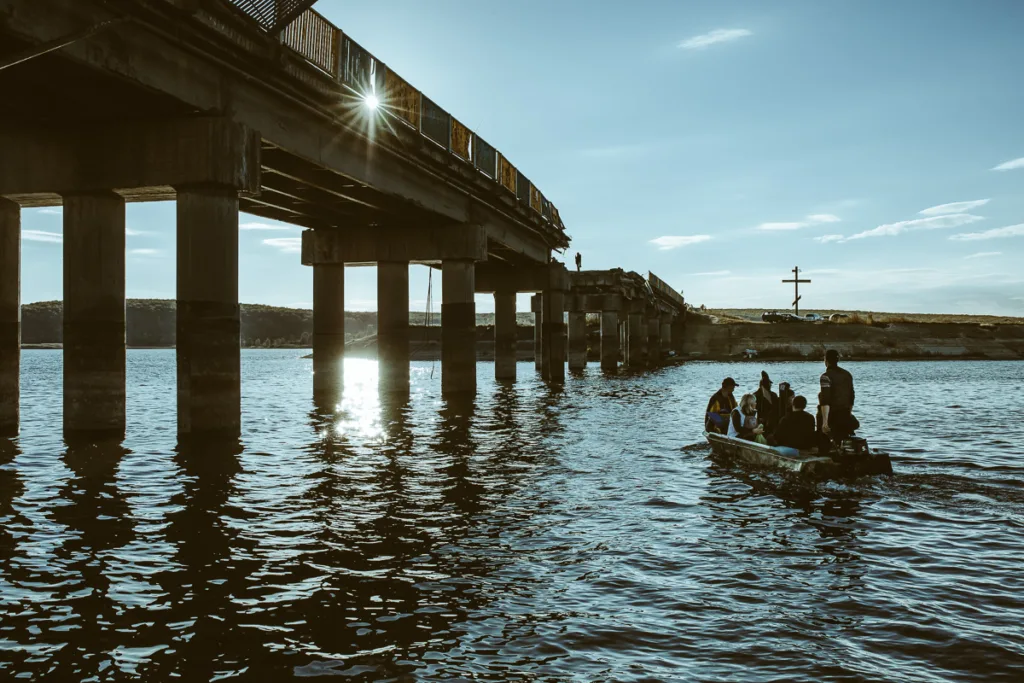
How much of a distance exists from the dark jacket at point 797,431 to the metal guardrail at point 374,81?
586 inches

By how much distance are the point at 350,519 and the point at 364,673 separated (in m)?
6.49

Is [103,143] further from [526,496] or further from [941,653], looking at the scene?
[941,653]

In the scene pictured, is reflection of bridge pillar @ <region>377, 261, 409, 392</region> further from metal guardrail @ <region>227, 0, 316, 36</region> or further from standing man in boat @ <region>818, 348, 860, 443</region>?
standing man in boat @ <region>818, 348, 860, 443</region>

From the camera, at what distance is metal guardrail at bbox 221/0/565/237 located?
21188mm

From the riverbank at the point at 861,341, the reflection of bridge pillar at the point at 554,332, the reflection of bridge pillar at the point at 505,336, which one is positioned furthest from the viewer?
the riverbank at the point at 861,341

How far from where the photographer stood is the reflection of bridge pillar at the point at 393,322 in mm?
39438

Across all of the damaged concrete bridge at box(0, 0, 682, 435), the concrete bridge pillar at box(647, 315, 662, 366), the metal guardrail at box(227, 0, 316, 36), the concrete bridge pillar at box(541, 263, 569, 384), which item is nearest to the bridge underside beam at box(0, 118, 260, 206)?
the damaged concrete bridge at box(0, 0, 682, 435)

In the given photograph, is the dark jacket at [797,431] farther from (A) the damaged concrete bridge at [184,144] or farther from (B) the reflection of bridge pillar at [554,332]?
(B) the reflection of bridge pillar at [554,332]

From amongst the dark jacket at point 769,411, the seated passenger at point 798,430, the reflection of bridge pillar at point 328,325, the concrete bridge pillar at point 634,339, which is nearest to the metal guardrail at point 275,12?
the seated passenger at point 798,430

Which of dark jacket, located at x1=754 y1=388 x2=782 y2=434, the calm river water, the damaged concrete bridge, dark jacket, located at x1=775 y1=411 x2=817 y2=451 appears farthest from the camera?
dark jacket, located at x1=754 y1=388 x2=782 y2=434

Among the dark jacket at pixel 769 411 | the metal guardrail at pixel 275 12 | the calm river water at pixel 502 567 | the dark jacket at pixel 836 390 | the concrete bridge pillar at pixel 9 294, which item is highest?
the metal guardrail at pixel 275 12

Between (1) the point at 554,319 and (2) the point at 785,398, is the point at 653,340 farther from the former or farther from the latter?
(2) the point at 785,398

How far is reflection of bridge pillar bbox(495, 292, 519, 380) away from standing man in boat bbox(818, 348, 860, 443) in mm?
39908

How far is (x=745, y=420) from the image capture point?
66.6 ft
